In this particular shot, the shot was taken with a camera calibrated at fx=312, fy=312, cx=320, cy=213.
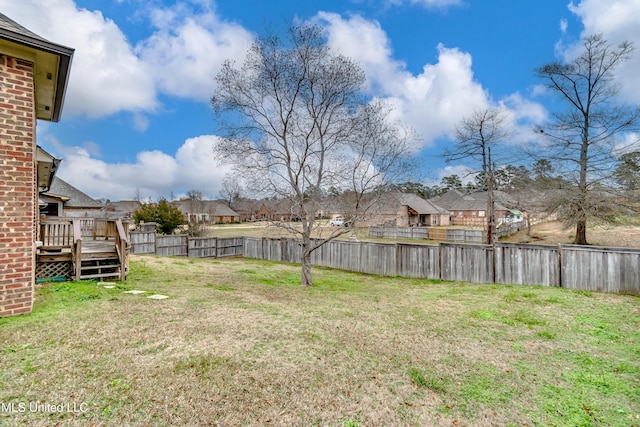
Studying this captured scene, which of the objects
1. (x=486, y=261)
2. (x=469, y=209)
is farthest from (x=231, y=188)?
(x=469, y=209)

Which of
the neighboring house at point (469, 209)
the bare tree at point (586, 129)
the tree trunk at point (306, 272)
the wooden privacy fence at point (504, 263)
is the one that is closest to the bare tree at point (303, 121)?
the tree trunk at point (306, 272)

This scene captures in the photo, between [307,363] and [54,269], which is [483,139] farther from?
[54,269]

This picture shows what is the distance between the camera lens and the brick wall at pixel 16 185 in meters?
4.76

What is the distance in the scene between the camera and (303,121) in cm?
1055

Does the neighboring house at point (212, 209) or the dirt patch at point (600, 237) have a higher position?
the neighboring house at point (212, 209)

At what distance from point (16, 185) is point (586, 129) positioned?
81.7 feet

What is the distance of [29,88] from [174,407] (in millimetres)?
5539

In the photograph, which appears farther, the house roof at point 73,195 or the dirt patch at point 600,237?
the house roof at point 73,195

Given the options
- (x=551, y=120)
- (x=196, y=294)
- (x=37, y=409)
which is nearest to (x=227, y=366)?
(x=37, y=409)

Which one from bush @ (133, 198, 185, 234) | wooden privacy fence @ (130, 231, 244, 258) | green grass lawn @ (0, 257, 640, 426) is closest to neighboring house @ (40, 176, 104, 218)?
bush @ (133, 198, 185, 234)

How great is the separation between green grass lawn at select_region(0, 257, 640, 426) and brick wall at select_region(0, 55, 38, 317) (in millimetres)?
542

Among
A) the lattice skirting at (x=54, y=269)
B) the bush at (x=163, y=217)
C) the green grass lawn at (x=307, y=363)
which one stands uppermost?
the bush at (x=163, y=217)

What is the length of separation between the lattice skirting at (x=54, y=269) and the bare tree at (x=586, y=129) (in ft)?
74.8

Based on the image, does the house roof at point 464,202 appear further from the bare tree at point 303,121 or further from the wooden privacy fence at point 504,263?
the bare tree at point 303,121
